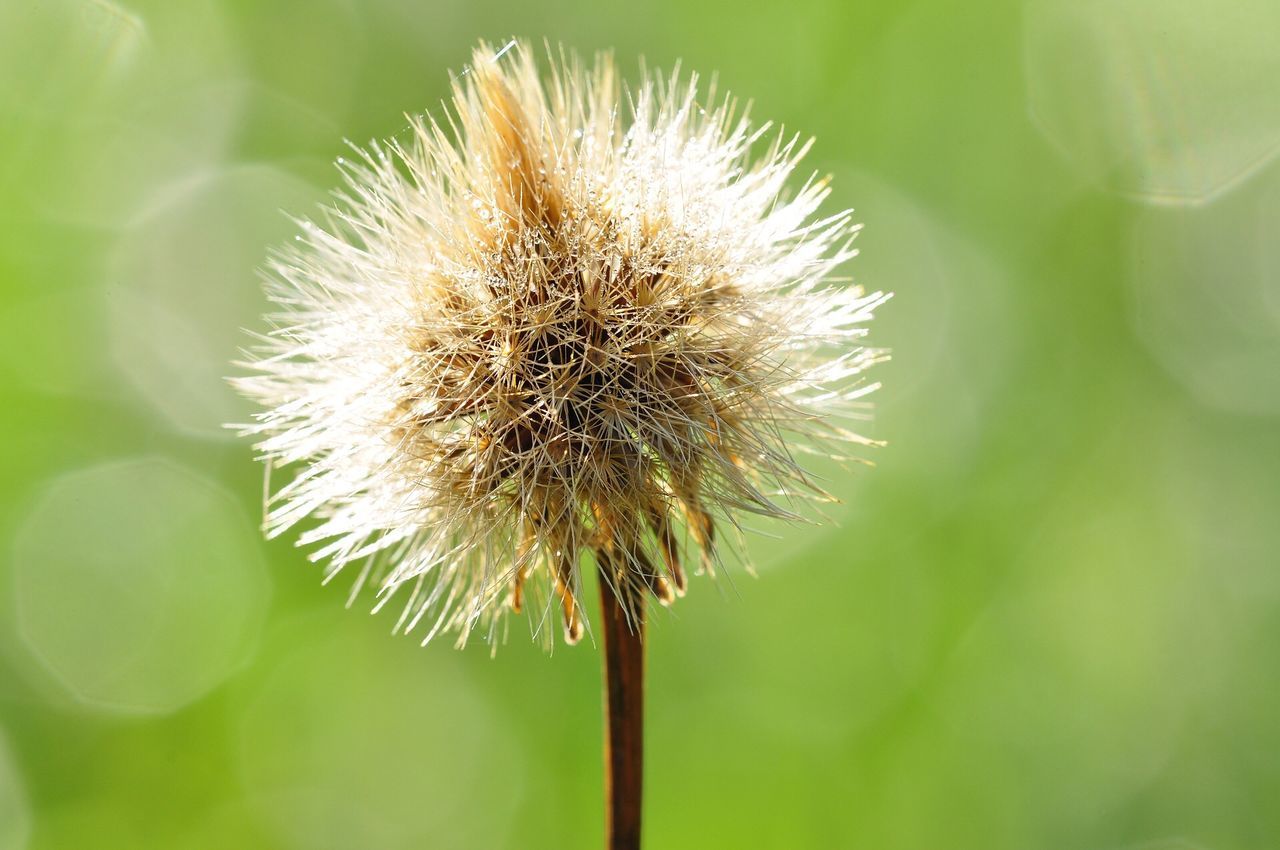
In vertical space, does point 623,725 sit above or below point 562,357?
below

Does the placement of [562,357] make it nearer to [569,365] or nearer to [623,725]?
[569,365]

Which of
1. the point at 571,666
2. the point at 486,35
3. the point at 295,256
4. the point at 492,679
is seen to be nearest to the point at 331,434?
the point at 295,256

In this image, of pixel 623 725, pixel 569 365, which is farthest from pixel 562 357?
pixel 623 725

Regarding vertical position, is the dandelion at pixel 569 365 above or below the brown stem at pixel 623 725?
above

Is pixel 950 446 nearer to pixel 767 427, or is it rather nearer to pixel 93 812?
pixel 767 427

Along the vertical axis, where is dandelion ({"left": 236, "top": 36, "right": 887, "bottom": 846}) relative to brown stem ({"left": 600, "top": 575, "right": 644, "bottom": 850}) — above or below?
above
